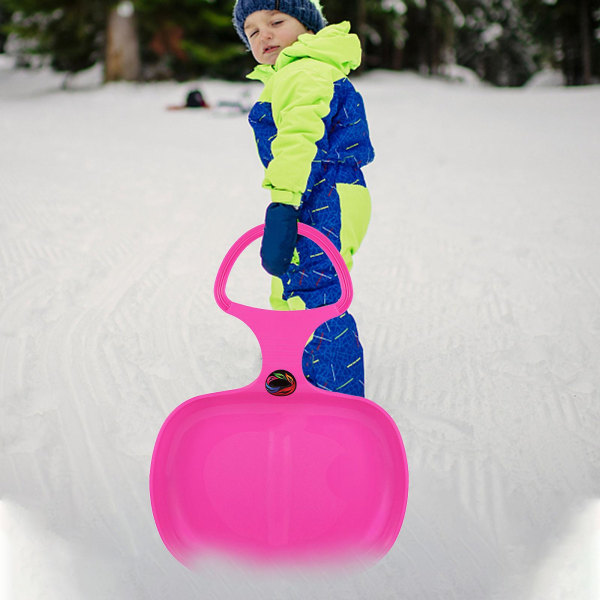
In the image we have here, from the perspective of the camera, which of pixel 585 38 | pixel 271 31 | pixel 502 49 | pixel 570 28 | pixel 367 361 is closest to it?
pixel 271 31

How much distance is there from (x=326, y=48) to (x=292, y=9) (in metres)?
0.20

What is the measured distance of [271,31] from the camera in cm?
155

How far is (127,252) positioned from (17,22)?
11771 millimetres

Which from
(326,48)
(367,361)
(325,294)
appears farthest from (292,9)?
(367,361)

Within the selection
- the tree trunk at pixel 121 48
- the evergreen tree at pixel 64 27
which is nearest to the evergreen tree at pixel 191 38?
the tree trunk at pixel 121 48

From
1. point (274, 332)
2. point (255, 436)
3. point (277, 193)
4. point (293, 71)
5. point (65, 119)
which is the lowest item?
point (65, 119)

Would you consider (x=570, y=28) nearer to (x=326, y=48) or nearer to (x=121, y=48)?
(x=121, y=48)

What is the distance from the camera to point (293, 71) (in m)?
1.39

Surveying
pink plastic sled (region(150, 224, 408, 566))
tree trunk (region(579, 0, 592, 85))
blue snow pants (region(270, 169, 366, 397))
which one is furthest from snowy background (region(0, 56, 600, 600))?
tree trunk (region(579, 0, 592, 85))

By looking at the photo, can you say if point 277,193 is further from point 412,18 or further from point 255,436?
point 412,18

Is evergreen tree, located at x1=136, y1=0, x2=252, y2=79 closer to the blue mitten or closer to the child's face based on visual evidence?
the child's face

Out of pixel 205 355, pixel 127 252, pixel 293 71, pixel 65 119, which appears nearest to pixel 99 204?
pixel 127 252

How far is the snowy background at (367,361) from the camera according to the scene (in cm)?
133

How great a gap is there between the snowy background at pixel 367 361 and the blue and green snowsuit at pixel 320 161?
1.21 feet
